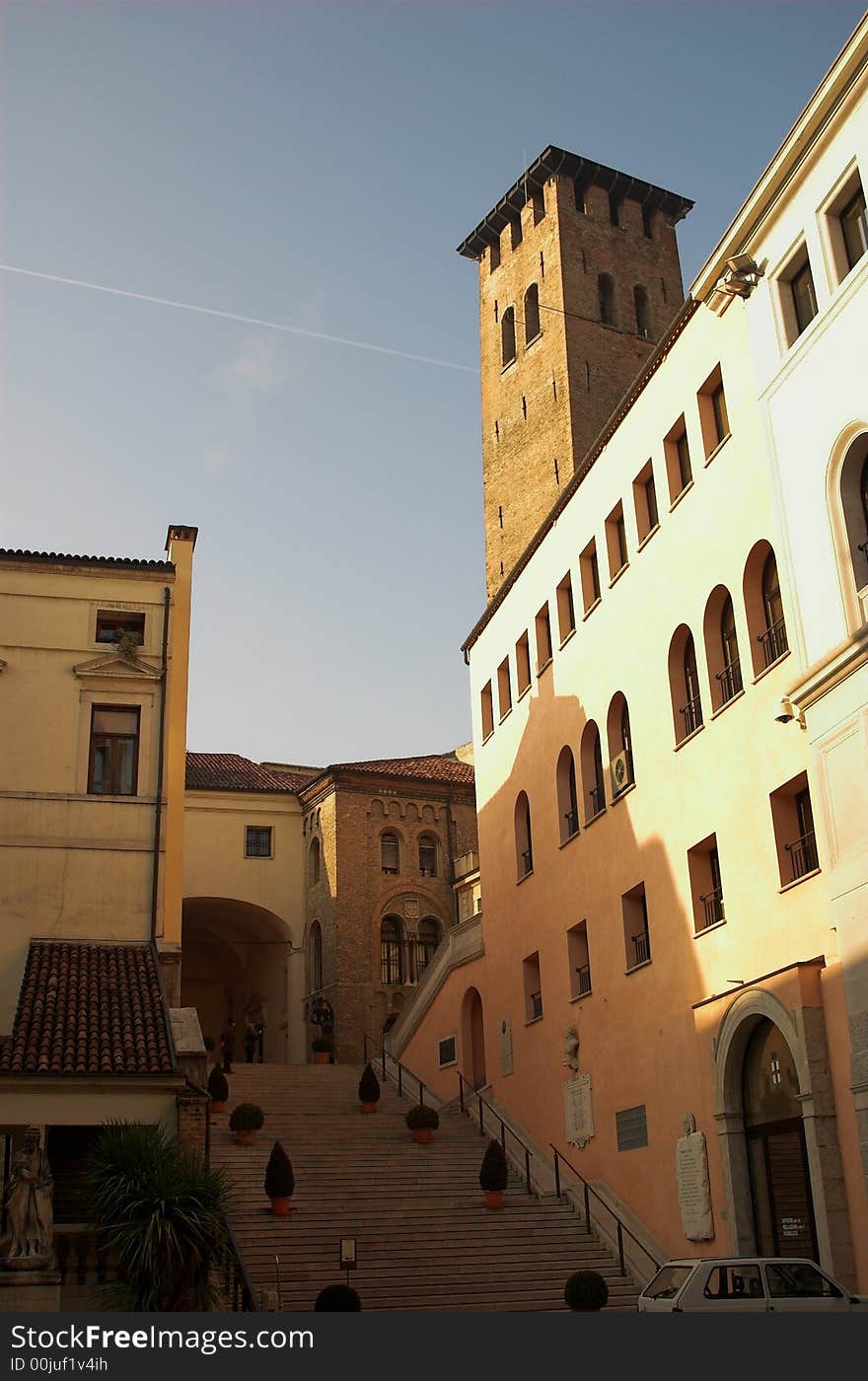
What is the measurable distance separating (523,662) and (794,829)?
12490mm

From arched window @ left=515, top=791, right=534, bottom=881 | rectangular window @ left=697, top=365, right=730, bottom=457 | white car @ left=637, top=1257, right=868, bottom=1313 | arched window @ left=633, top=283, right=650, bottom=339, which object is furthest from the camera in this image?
arched window @ left=633, top=283, right=650, bottom=339

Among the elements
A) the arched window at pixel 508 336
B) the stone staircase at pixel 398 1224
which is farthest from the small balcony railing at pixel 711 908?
the arched window at pixel 508 336

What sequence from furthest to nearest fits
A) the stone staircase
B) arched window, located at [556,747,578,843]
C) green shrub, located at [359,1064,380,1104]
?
green shrub, located at [359,1064,380,1104] → arched window, located at [556,747,578,843] → the stone staircase

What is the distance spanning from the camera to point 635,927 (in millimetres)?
22781

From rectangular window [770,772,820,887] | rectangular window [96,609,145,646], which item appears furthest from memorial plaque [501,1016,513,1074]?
rectangular window [770,772,820,887]

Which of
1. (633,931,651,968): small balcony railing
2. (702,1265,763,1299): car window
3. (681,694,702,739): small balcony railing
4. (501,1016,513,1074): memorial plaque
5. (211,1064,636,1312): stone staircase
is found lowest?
(702,1265,763,1299): car window

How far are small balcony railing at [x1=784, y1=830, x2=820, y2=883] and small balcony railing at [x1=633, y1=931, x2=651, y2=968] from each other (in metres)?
4.72

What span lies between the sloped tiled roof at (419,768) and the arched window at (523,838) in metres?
12.9

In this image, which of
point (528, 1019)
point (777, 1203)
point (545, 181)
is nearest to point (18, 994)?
point (528, 1019)

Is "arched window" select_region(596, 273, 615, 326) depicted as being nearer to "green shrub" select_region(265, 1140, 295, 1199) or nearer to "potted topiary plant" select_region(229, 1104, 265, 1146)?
"potted topiary plant" select_region(229, 1104, 265, 1146)

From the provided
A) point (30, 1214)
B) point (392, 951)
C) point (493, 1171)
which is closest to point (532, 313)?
point (392, 951)

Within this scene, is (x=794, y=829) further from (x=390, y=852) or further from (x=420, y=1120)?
(x=390, y=852)

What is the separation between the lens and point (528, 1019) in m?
26.9

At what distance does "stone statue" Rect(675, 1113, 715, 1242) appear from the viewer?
18.7 metres
